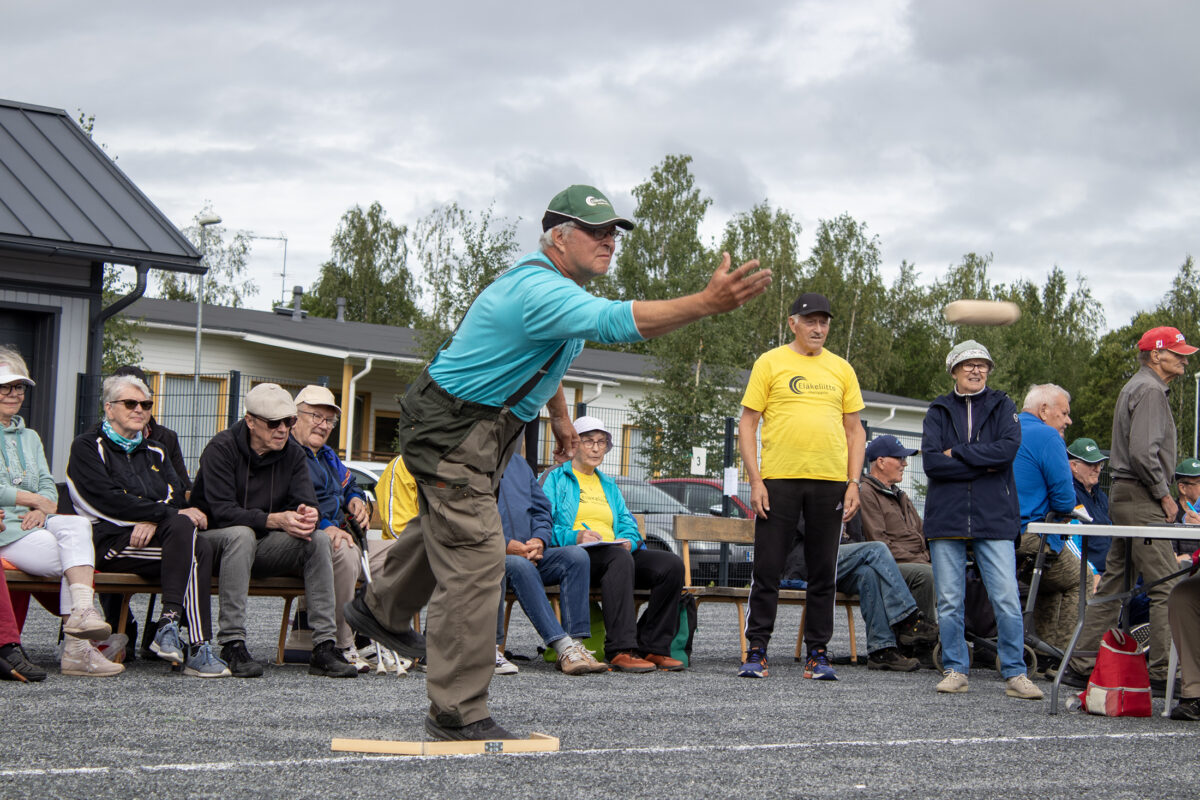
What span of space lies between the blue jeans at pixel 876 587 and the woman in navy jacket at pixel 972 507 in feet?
3.54

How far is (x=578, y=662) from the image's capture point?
729 centimetres

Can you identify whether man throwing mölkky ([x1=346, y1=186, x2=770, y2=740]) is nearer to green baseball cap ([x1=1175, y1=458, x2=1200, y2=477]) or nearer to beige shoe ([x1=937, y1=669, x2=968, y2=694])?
beige shoe ([x1=937, y1=669, x2=968, y2=694])

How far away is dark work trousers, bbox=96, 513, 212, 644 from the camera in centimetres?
656

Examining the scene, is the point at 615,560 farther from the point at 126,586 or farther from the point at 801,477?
the point at 126,586

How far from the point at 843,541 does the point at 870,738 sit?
4.25 meters

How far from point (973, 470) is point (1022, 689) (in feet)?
3.97

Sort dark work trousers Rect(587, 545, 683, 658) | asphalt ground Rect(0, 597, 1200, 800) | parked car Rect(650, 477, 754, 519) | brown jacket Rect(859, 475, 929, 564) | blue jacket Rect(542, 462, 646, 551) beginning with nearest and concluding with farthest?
asphalt ground Rect(0, 597, 1200, 800) → dark work trousers Rect(587, 545, 683, 658) → blue jacket Rect(542, 462, 646, 551) → brown jacket Rect(859, 475, 929, 564) → parked car Rect(650, 477, 754, 519)

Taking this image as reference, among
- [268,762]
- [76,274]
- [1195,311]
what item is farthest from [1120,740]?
[1195,311]

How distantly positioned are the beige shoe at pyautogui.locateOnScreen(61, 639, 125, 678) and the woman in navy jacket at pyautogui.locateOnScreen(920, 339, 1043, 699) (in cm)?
440

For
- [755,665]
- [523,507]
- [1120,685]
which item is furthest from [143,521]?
[1120,685]

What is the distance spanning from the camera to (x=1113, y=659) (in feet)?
20.1

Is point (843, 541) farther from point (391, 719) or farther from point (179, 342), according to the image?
point (179, 342)

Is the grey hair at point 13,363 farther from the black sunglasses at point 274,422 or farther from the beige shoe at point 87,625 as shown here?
the beige shoe at point 87,625

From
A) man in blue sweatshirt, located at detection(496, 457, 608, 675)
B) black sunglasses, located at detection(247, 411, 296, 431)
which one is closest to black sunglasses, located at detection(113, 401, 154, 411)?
black sunglasses, located at detection(247, 411, 296, 431)
